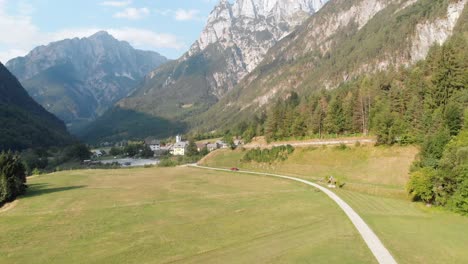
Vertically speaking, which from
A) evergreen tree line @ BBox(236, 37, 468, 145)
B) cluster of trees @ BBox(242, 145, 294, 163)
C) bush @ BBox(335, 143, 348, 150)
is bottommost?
cluster of trees @ BBox(242, 145, 294, 163)

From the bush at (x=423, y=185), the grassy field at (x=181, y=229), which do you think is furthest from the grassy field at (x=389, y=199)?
the grassy field at (x=181, y=229)

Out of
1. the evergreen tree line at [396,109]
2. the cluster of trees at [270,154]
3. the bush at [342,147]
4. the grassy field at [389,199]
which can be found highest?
the evergreen tree line at [396,109]

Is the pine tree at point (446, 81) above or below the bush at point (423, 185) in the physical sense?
above

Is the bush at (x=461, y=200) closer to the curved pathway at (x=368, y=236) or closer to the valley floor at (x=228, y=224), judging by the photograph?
the valley floor at (x=228, y=224)

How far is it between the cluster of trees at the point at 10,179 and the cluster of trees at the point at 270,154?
223 feet

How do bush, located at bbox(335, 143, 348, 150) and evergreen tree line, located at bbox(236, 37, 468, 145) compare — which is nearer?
evergreen tree line, located at bbox(236, 37, 468, 145)

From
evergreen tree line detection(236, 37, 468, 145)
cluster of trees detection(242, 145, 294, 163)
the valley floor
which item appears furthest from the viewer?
cluster of trees detection(242, 145, 294, 163)

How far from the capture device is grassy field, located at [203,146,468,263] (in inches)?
1340

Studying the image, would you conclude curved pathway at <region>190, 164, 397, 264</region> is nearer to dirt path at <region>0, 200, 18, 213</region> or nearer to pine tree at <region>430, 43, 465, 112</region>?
pine tree at <region>430, 43, 465, 112</region>

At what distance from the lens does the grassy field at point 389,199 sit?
112ft

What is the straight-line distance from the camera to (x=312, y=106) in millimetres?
125062

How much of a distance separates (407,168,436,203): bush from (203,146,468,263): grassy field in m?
1.81

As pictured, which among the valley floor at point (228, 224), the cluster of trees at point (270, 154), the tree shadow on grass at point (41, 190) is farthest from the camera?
the cluster of trees at point (270, 154)

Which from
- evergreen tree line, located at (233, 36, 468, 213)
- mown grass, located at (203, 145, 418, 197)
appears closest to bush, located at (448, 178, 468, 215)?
evergreen tree line, located at (233, 36, 468, 213)
